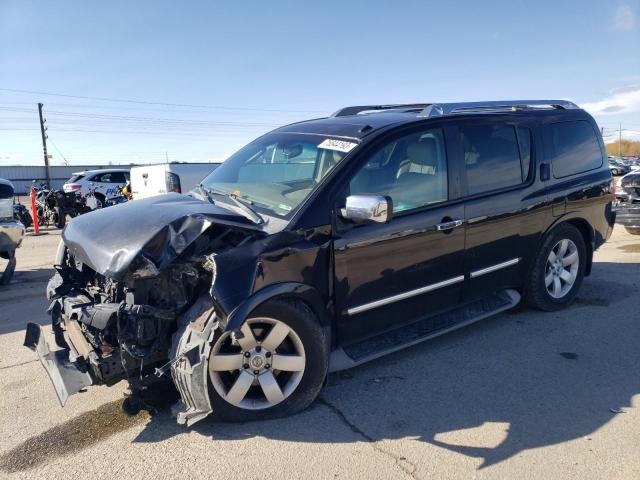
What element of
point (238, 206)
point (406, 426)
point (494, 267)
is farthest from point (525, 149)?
point (406, 426)

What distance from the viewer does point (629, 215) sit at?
29.6 feet

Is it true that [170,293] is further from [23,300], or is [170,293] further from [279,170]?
[23,300]

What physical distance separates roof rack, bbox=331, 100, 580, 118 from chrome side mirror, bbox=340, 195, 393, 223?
125 cm

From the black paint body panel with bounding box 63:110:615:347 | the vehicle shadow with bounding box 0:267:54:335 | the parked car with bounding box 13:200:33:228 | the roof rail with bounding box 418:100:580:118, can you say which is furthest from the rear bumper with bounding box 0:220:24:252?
the parked car with bounding box 13:200:33:228

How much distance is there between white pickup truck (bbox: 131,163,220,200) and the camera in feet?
34.9

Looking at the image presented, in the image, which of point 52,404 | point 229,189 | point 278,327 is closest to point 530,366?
point 278,327

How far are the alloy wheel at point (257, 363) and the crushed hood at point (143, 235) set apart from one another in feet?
2.01

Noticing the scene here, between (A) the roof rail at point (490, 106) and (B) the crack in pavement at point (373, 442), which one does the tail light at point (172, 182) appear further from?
(B) the crack in pavement at point (373, 442)

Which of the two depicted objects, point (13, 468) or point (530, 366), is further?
point (530, 366)

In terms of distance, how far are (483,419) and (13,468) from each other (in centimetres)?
275

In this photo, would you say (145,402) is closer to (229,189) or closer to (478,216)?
(229,189)

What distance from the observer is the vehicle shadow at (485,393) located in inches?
119

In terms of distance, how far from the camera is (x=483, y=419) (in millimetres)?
3158

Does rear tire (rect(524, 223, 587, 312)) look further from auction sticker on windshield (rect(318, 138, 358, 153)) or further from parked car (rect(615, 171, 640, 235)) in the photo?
parked car (rect(615, 171, 640, 235))
